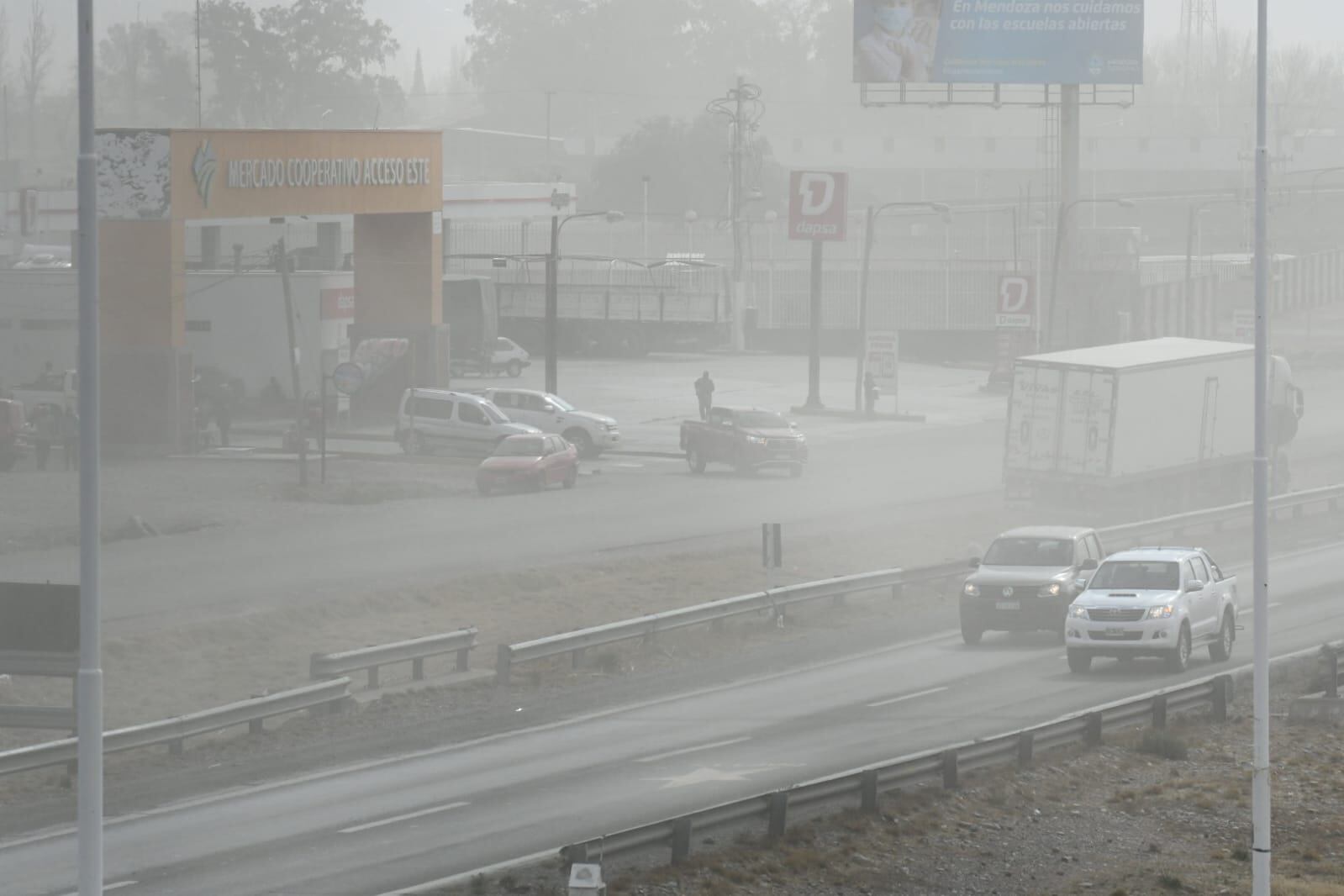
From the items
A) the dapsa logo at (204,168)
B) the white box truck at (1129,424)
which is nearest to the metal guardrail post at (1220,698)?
the white box truck at (1129,424)

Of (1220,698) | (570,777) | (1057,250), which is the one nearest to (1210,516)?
(1220,698)

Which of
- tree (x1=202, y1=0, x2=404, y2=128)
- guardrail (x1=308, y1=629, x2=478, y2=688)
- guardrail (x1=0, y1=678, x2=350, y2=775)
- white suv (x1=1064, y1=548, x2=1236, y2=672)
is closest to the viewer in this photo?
guardrail (x1=0, y1=678, x2=350, y2=775)

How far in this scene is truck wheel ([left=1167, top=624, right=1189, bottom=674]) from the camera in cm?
2341

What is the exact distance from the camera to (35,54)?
54.1m

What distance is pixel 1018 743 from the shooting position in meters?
18.1

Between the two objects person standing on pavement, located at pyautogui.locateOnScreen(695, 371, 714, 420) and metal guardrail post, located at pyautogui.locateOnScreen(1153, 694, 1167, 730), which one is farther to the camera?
person standing on pavement, located at pyautogui.locateOnScreen(695, 371, 714, 420)

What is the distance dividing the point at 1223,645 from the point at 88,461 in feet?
57.9

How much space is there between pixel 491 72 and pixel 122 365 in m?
151

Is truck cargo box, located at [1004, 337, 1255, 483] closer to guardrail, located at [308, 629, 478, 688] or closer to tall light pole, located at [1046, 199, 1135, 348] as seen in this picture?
guardrail, located at [308, 629, 478, 688]

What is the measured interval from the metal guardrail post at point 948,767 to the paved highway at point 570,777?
148 centimetres

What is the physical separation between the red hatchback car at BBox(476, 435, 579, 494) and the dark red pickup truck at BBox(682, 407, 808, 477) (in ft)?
13.5

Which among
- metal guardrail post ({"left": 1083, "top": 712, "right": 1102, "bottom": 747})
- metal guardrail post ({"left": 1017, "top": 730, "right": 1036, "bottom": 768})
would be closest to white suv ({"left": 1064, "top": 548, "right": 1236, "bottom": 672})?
metal guardrail post ({"left": 1083, "top": 712, "right": 1102, "bottom": 747})

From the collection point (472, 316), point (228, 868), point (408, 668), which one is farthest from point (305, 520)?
point (472, 316)

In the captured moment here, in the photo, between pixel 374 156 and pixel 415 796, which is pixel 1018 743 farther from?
pixel 374 156
